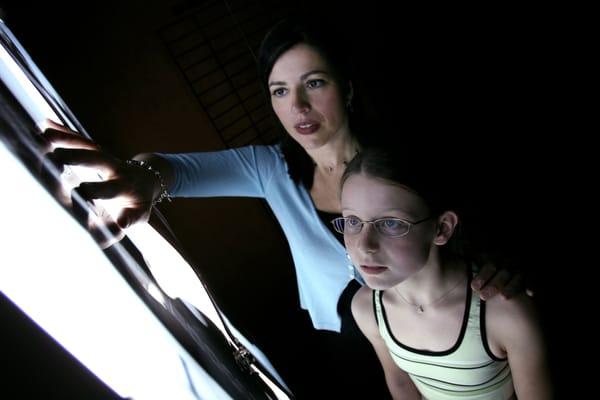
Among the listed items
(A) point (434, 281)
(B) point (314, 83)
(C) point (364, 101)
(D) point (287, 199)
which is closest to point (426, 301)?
(A) point (434, 281)

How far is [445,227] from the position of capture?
2.75ft

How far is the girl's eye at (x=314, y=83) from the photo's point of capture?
95 cm

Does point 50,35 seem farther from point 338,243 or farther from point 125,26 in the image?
point 338,243

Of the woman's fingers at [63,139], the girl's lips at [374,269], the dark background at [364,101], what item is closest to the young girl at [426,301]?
the girl's lips at [374,269]

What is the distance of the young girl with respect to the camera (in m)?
0.78

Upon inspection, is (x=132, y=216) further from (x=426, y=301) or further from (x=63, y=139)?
(x=426, y=301)

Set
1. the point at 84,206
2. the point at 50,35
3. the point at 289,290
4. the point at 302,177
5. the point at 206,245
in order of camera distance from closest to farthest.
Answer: the point at 84,206 → the point at 302,177 → the point at 50,35 → the point at 206,245 → the point at 289,290

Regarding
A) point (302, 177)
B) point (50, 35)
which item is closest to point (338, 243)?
point (302, 177)

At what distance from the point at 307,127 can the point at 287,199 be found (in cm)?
25

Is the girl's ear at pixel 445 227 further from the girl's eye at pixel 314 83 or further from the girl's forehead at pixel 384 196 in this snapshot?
the girl's eye at pixel 314 83

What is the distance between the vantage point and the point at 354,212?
2.63 ft

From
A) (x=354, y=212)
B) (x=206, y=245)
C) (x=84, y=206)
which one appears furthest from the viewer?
(x=206, y=245)

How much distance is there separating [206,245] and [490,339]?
5.44ft

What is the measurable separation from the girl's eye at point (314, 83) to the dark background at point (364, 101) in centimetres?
54
